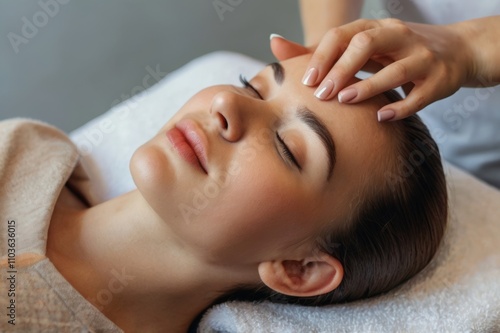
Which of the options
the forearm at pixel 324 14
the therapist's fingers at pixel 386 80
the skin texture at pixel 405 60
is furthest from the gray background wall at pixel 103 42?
the therapist's fingers at pixel 386 80

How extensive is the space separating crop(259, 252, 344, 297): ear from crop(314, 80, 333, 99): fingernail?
0.25 meters

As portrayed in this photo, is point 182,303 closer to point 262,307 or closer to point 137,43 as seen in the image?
point 262,307

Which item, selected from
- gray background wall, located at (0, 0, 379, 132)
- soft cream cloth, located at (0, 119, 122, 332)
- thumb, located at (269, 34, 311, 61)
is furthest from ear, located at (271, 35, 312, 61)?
gray background wall, located at (0, 0, 379, 132)

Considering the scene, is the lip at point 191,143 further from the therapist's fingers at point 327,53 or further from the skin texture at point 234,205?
the therapist's fingers at point 327,53

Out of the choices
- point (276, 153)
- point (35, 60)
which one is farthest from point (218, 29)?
point (276, 153)

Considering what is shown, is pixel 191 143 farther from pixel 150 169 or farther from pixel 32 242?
pixel 32 242

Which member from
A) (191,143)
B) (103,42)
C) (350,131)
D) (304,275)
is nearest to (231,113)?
(191,143)

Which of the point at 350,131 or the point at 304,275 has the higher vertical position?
the point at 350,131

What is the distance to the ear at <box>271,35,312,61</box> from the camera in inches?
36.9

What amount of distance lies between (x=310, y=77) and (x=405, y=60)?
0.46ft

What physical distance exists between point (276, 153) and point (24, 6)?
109cm

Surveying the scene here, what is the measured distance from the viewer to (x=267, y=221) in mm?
800

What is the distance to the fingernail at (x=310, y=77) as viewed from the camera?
806 mm

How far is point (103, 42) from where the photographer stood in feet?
5.46
